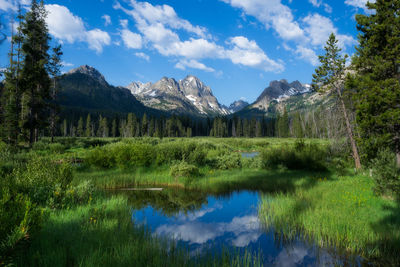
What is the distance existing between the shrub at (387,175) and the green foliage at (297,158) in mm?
8671

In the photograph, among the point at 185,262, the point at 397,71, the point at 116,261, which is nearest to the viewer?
the point at 116,261

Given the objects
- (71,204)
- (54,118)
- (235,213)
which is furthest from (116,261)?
(54,118)

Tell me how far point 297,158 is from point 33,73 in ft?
108

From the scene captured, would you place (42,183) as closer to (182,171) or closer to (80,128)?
(182,171)

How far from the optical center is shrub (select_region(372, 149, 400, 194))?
9180 mm

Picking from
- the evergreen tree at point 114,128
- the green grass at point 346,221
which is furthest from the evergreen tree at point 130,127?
the green grass at point 346,221

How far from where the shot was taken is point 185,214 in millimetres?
9398

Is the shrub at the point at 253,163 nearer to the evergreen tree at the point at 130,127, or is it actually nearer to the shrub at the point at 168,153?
the shrub at the point at 168,153

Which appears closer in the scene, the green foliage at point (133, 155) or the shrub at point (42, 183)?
the shrub at point (42, 183)

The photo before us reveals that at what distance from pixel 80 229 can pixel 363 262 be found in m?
7.73

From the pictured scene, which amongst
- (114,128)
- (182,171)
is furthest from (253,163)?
(114,128)

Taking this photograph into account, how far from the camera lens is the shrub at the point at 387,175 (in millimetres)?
9180

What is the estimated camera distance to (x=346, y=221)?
6992mm

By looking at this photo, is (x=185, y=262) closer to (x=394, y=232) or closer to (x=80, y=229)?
(x=80, y=229)
